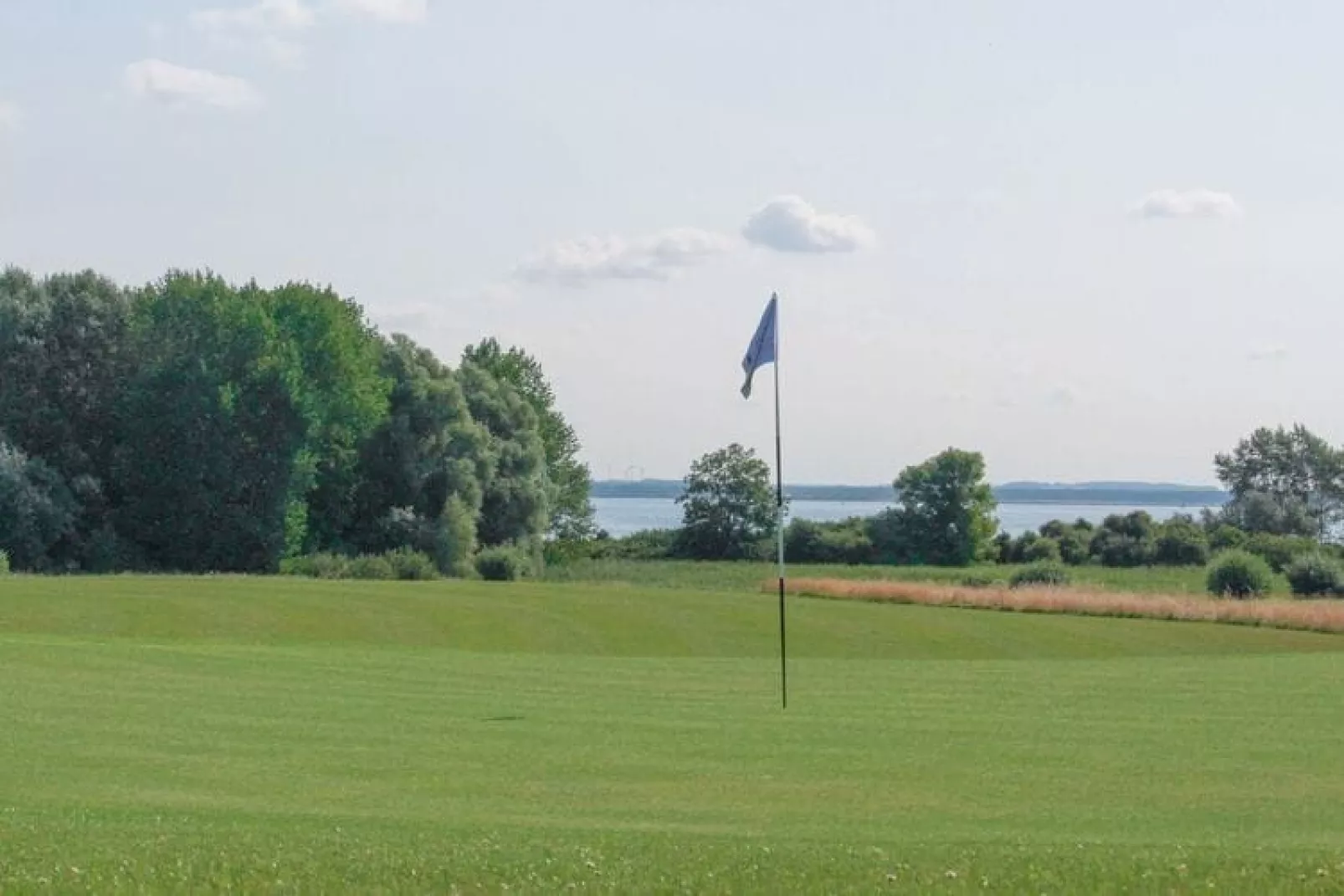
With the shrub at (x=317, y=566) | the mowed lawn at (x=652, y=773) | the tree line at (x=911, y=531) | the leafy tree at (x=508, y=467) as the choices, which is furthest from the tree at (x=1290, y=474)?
the mowed lawn at (x=652, y=773)

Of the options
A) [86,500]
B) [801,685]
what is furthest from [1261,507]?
[801,685]

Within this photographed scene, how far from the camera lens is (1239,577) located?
58.9 meters

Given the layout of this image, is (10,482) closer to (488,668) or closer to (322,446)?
(322,446)

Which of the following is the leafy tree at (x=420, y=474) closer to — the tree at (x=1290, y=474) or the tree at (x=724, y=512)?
the tree at (x=724, y=512)

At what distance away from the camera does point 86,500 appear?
71.5 m

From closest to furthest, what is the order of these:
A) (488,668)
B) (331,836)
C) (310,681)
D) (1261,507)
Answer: (331,836) → (310,681) → (488,668) → (1261,507)

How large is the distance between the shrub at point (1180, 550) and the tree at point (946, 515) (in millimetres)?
12631

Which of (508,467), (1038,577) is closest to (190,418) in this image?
(508,467)

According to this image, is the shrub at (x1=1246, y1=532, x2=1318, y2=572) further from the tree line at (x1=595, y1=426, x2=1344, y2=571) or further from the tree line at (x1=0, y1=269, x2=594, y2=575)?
the tree line at (x1=0, y1=269, x2=594, y2=575)

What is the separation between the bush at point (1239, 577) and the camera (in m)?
58.8

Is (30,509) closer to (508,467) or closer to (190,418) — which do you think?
(190,418)

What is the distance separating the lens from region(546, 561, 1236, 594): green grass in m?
79.6

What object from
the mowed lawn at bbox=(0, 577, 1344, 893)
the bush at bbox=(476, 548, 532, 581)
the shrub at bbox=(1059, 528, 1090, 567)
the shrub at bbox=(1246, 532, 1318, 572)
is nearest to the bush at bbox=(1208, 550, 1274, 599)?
the mowed lawn at bbox=(0, 577, 1344, 893)

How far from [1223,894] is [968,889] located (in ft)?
5.51
